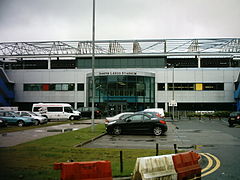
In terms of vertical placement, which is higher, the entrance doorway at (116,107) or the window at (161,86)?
the window at (161,86)

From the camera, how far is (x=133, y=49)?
2052 inches

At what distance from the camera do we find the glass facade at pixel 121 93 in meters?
43.5

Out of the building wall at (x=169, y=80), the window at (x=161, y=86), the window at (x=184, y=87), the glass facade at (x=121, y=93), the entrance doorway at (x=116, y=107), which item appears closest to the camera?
the entrance doorway at (x=116, y=107)

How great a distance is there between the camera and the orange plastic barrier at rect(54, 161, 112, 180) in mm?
5172

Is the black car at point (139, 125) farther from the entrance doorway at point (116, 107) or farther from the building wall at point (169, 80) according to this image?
the building wall at point (169, 80)

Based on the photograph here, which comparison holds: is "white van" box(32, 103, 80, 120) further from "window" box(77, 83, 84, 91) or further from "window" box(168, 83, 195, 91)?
"window" box(168, 83, 195, 91)

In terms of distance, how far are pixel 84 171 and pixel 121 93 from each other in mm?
38384

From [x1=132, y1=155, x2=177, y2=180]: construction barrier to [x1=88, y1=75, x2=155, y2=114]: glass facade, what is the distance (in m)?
37.6

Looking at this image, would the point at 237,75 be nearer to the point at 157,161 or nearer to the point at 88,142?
the point at 88,142

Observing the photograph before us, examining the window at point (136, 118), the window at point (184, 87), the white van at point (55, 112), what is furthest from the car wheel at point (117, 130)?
the window at point (184, 87)

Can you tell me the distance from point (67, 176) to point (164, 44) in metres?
49.3

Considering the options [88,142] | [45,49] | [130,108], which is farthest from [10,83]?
[88,142]

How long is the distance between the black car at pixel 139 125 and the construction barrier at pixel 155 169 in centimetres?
1114

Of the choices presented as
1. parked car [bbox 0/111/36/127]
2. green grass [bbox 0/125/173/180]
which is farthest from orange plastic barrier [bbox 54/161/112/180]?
parked car [bbox 0/111/36/127]
